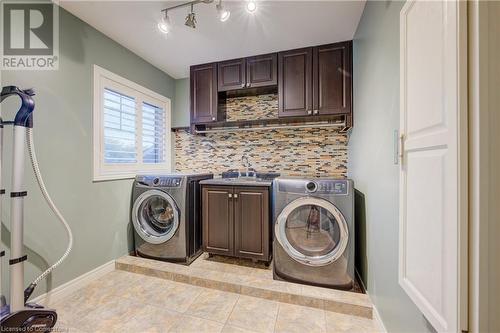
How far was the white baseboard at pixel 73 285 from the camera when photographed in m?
1.63

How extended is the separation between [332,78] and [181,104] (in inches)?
86.0

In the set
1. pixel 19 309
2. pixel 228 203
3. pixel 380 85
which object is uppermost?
pixel 380 85

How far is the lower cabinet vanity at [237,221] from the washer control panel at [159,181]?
0.29 meters

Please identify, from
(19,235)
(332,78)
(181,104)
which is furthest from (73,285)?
(332,78)

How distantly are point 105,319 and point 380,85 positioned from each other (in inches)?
101

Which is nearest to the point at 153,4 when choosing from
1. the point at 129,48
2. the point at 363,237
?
the point at 129,48

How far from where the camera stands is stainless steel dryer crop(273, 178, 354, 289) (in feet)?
5.61

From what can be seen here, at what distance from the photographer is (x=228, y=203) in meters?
2.20

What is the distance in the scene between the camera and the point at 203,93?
8.84ft

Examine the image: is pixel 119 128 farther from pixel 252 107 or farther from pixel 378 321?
pixel 378 321

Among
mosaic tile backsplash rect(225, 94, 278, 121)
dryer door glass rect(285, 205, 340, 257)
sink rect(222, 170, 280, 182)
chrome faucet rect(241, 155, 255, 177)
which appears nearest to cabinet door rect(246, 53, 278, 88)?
mosaic tile backsplash rect(225, 94, 278, 121)

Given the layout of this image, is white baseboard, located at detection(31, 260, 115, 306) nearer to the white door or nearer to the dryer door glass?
the dryer door glass
